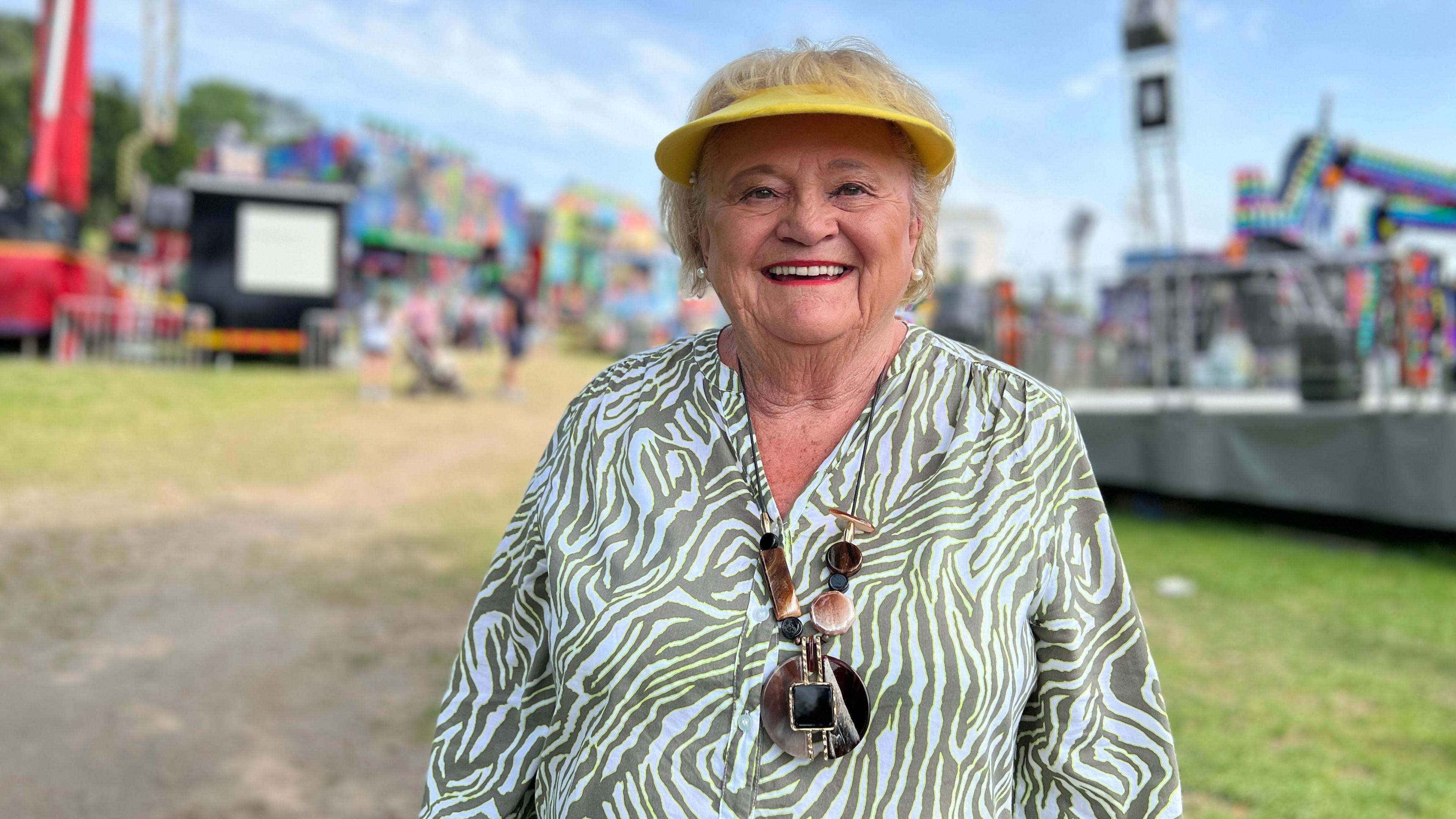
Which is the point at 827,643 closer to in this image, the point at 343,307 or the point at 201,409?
the point at 201,409

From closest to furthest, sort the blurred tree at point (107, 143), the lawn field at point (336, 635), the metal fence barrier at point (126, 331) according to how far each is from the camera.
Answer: the lawn field at point (336, 635) < the metal fence barrier at point (126, 331) < the blurred tree at point (107, 143)

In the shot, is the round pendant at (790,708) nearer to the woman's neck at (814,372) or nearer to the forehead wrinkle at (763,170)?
the woman's neck at (814,372)

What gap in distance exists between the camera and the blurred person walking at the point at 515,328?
1409 centimetres

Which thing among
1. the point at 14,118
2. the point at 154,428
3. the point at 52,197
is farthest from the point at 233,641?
the point at 14,118

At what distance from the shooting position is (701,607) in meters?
1.32

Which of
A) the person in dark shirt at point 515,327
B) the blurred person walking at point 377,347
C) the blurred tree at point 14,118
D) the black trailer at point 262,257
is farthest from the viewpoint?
the blurred tree at point 14,118

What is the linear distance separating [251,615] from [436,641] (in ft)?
3.60

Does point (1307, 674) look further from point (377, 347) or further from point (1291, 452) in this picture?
Result: point (377, 347)

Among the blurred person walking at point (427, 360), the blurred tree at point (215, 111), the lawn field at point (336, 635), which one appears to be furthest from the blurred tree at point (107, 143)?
the lawn field at point (336, 635)

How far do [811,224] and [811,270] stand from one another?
68 mm

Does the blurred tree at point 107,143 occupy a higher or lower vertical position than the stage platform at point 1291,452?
higher

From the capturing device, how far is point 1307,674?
175 inches

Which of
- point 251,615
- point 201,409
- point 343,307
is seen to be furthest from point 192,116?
point 251,615

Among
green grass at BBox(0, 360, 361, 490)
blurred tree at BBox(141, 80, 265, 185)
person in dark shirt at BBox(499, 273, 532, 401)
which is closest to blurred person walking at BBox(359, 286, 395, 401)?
green grass at BBox(0, 360, 361, 490)
